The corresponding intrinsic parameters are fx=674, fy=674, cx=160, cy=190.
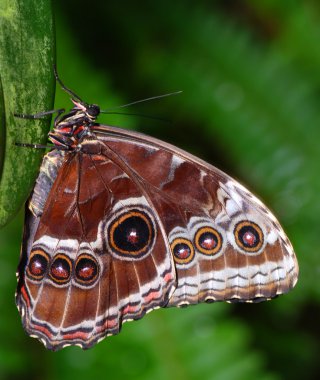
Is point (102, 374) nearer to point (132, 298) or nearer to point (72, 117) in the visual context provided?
point (132, 298)

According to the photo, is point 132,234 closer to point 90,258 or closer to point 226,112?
point 90,258

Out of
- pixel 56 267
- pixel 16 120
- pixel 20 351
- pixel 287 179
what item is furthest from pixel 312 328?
pixel 16 120

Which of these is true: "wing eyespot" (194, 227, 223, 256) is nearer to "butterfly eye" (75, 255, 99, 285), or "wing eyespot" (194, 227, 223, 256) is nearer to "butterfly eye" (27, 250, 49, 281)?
"butterfly eye" (75, 255, 99, 285)

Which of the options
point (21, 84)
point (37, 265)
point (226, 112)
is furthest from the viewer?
point (226, 112)

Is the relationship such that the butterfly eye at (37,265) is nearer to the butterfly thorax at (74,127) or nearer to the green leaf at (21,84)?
the butterfly thorax at (74,127)

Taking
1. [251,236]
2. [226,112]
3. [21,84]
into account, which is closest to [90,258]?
[251,236]

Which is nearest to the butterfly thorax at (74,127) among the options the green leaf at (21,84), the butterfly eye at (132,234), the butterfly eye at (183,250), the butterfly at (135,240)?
the butterfly at (135,240)

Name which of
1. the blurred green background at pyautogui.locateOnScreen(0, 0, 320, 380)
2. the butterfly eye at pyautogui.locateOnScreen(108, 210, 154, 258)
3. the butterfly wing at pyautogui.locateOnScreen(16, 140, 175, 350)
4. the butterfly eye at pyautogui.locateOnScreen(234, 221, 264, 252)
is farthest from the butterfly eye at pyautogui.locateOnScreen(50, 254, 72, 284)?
the blurred green background at pyautogui.locateOnScreen(0, 0, 320, 380)
